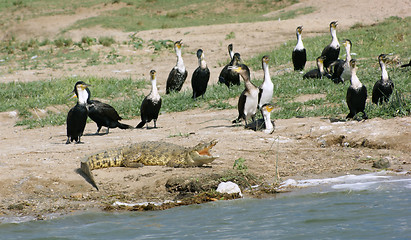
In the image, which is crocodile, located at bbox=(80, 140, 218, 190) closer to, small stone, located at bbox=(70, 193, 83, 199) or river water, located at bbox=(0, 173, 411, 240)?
small stone, located at bbox=(70, 193, 83, 199)

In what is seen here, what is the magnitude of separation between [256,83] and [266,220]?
7.99 m

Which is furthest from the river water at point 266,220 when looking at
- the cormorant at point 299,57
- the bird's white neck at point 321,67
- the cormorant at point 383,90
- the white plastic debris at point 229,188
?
the cormorant at point 299,57

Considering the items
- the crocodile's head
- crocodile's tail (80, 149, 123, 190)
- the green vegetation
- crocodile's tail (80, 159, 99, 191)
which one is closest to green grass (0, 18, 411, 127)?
the crocodile's head

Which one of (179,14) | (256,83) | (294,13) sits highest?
(179,14)

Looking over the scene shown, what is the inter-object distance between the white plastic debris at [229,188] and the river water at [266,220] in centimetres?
15

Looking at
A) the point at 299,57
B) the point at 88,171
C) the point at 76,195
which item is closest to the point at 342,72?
the point at 299,57

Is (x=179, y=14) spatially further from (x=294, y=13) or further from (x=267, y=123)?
(x=267, y=123)

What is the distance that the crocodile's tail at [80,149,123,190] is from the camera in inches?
275

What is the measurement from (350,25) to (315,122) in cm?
1565

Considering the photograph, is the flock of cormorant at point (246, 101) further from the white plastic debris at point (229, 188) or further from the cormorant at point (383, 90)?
the white plastic debris at point (229, 188)

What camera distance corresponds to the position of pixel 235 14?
31.7 meters

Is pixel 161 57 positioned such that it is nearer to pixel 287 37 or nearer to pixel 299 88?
pixel 287 37

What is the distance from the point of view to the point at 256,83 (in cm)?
1338

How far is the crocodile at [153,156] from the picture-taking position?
7172 millimetres
